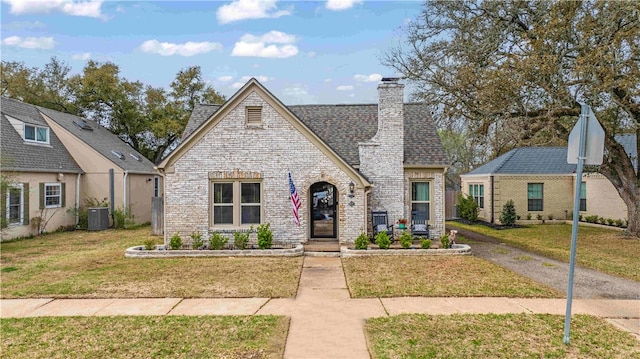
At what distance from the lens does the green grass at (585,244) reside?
35.6ft

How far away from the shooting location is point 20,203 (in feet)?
54.1

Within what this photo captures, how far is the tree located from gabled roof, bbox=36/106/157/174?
15.1 metres

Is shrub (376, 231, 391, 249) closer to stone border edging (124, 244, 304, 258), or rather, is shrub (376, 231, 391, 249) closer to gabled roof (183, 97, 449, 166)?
stone border edging (124, 244, 304, 258)

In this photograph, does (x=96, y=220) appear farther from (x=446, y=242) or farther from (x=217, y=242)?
(x=446, y=242)

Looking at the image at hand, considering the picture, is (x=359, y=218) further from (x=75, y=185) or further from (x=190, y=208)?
(x=75, y=185)

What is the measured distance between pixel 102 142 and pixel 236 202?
1444cm

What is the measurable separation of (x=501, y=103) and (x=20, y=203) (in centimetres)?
1975

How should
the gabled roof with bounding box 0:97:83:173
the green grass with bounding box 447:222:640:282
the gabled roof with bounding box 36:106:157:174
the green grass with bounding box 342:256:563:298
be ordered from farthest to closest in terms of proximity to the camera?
the gabled roof with bounding box 36:106:157:174 < the gabled roof with bounding box 0:97:83:173 < the green grass with bounding box 447:222:640:282 < the green grass with bounding box 342:256:563:298

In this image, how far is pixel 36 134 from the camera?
1905 centimetres

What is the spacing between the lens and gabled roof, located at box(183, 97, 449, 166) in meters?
14.1

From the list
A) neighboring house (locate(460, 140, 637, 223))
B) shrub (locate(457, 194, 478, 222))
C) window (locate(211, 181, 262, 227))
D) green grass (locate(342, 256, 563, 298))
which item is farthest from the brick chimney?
shrub (locate(457, 194, 478, 222))

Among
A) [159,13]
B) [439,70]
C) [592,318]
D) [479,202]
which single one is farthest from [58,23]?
[479,202]

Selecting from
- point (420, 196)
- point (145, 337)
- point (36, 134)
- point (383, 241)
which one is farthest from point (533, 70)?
point (36, 134)

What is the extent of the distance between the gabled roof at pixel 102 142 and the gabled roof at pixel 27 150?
907 mm
